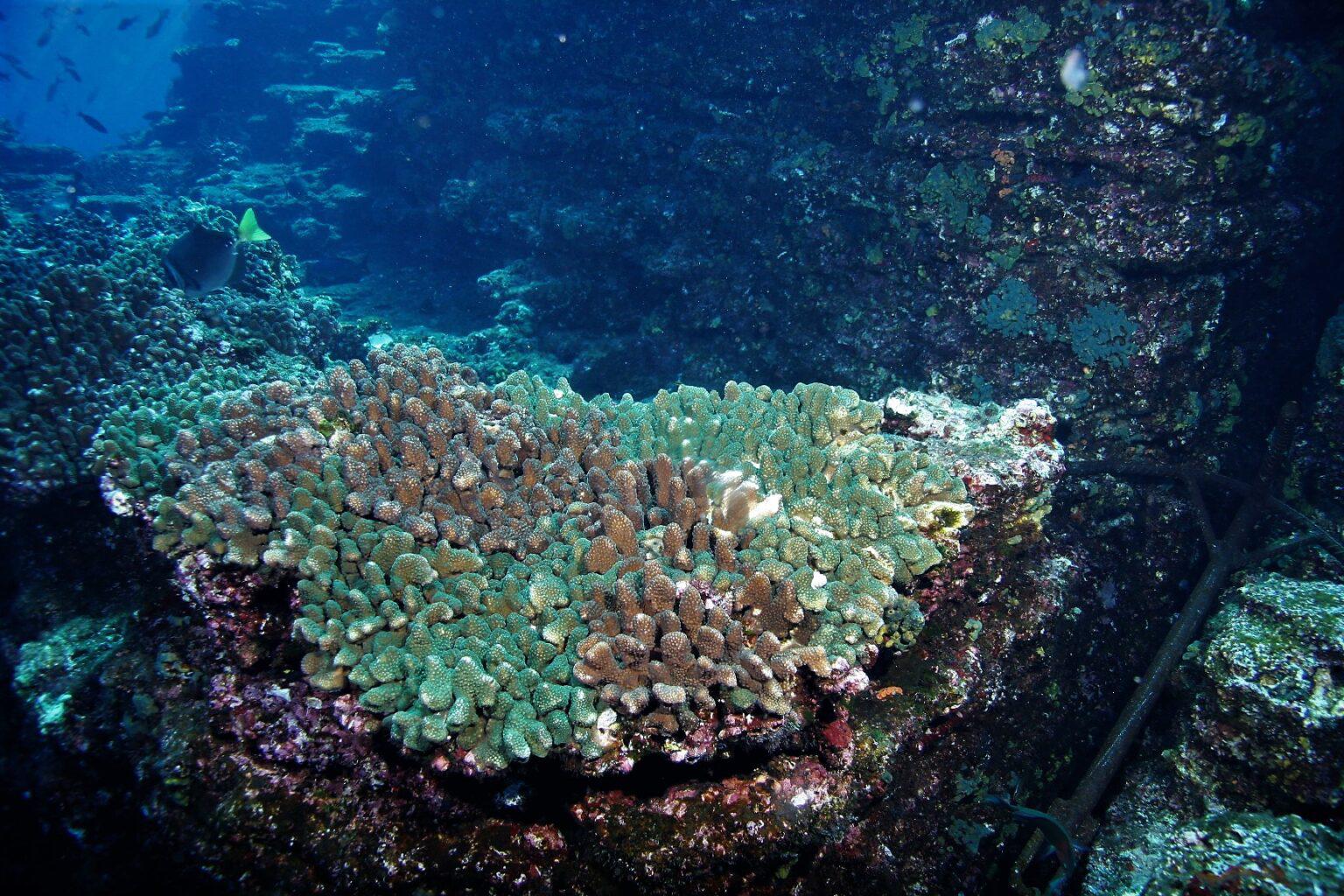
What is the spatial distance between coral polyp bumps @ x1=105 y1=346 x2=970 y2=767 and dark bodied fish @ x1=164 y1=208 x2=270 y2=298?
11.2 feet

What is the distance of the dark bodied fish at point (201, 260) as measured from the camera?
566cm

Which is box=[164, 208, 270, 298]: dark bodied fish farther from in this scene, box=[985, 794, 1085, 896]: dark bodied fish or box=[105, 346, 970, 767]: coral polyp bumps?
box=[985, 794, 1085, 896]: dark bodied fish

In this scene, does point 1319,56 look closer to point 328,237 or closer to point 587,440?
point 587,440

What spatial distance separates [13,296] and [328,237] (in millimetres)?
13920

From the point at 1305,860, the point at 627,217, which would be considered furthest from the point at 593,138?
the point at 1305,860

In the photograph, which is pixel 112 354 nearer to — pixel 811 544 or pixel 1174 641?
pixel 811 544

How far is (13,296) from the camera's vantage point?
5.54 metres

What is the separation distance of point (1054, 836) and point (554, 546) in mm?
3347

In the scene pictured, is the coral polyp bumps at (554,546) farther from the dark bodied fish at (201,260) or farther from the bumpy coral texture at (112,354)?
the dark bodied fish at (201,260)

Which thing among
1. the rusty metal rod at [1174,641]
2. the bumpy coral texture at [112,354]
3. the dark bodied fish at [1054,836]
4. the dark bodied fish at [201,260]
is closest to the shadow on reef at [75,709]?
the bumpy coral texture at [112,354]

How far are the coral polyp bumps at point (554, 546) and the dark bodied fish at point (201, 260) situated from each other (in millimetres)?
3426

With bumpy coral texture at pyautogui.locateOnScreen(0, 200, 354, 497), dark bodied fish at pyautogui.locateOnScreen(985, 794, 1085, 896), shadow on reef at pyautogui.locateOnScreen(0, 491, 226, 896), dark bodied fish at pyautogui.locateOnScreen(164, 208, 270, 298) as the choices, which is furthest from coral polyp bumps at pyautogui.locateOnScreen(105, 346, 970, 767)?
dark bodied fish at pyautogui.locateOnScreen(164, 208, 270, 298)

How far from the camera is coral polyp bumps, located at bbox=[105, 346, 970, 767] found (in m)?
2.38

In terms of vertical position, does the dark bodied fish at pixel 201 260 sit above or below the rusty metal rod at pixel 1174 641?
above
